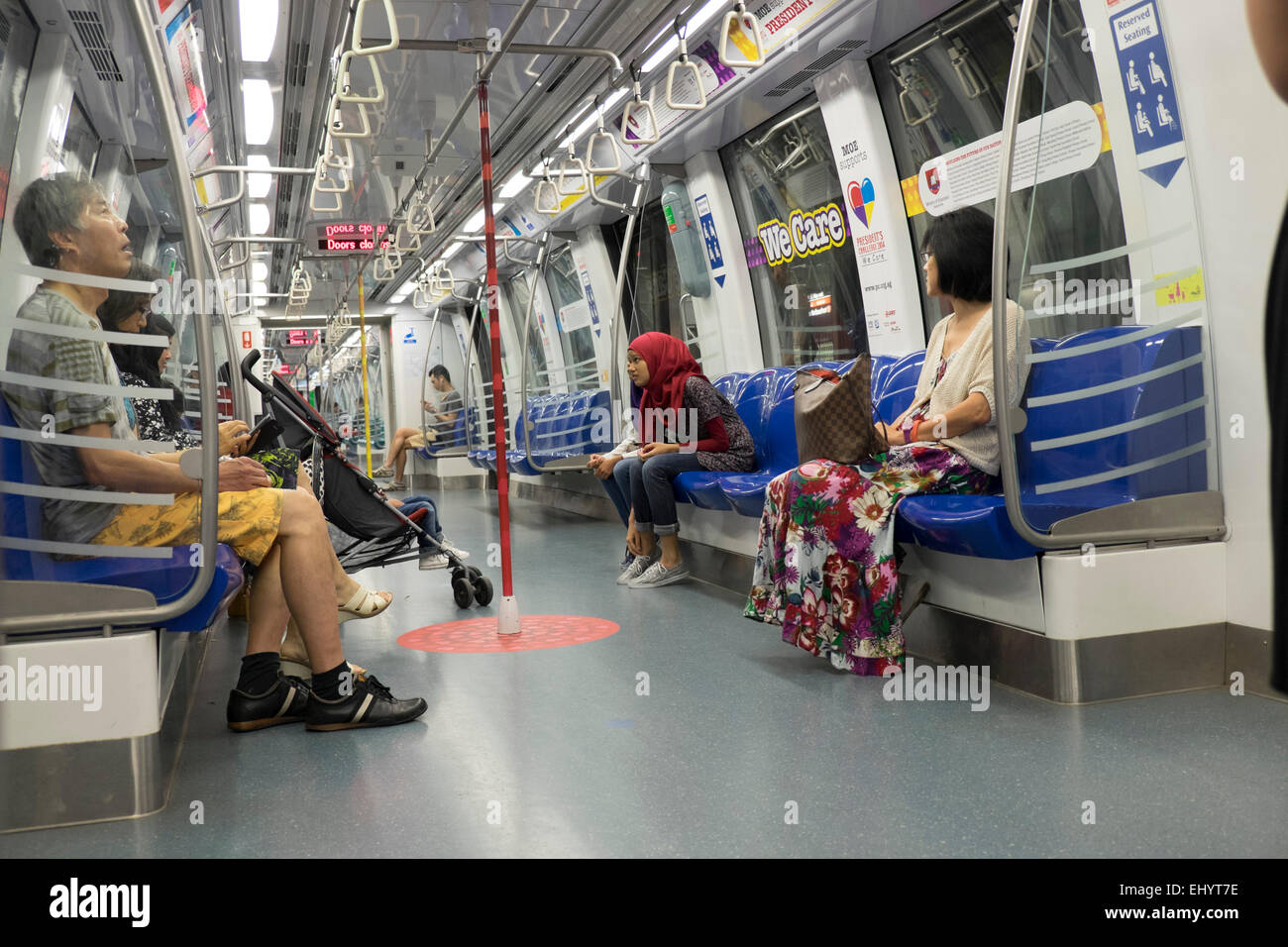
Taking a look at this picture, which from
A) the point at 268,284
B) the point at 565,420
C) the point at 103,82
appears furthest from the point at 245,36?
the point at 268,284

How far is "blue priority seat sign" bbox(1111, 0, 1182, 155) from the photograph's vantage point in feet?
11.0

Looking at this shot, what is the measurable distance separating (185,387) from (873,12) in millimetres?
3828

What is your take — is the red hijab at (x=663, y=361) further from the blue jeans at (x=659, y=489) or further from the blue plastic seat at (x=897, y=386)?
the blue plastic seat at (x=897, y=386)

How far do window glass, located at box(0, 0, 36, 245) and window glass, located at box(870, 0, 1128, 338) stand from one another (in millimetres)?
2761

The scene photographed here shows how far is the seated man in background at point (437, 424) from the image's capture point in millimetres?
13508

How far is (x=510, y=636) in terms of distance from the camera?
4.39m

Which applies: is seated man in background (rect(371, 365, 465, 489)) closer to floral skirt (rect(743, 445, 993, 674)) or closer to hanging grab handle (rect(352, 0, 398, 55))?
hanging grab handle (rect(352, 0, 398, 55))

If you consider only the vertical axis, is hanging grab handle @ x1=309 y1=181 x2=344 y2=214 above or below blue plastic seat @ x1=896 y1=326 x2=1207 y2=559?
above

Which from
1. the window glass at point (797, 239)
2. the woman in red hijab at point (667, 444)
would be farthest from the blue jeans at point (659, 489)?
the window glass at point (797, 239)

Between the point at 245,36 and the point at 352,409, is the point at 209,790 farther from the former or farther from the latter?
the point at 352,409

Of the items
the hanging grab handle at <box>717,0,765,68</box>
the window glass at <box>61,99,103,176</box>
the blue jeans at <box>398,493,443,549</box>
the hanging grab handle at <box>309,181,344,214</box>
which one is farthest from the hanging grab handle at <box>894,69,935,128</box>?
the hanging grab handle at <box>309,181,344,214</box>

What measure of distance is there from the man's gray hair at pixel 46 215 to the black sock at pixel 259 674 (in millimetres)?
1281

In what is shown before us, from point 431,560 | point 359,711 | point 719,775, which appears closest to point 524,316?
point 431,560

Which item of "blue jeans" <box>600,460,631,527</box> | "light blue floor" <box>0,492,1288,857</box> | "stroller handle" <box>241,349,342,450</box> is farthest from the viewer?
"blue jeans" <box>600,460,631,527</box>
